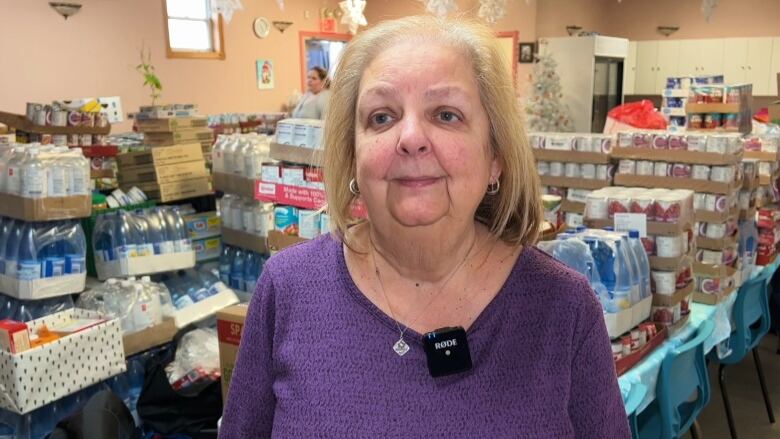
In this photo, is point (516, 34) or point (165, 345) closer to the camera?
point (165, 345)

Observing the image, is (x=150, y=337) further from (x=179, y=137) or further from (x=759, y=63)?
(x=759, y=63)

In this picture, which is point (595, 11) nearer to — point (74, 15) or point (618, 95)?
point (618, 95)

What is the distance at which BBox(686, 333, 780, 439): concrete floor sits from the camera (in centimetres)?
364

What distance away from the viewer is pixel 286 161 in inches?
120

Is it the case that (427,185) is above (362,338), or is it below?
above

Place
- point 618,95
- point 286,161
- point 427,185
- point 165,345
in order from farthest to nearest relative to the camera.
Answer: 1. point 618,95
2. point 165,345
3. point 286,161
4. point 427,185

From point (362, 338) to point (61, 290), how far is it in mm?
2418

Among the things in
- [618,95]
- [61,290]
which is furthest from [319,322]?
[618,95]

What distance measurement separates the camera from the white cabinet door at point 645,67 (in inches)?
458

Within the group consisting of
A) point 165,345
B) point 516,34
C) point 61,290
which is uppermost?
point 516,34

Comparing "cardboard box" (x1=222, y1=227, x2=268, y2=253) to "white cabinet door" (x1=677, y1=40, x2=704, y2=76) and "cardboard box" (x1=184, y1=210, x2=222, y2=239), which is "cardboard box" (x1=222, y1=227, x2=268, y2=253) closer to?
"cardboard box" (x1=184, y1=210, x2=222, y2=239)

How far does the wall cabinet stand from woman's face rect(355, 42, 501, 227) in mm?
11184

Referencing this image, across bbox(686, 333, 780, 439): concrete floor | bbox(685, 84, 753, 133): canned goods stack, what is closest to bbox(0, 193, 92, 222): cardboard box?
bbox(686, 333, 780, 439): concrete floor

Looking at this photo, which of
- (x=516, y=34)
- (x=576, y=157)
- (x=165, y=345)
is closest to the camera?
(x=165, y=345)
